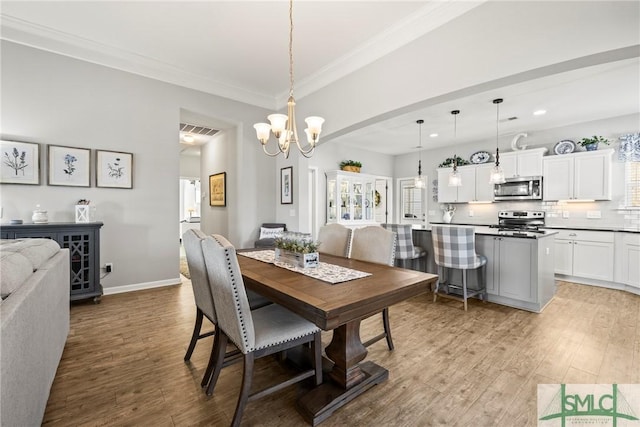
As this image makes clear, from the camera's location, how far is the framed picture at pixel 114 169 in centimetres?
351

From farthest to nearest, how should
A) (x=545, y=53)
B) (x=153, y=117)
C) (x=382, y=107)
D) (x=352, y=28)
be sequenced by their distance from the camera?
1. (x=153, y=117)
2. (x=382, y=107)
3. (x=352, y=28)
4. (x=545, y=53)

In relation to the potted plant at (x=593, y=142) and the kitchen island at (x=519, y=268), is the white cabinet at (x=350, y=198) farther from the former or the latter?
→ the potted plant at (x=593, y=142)

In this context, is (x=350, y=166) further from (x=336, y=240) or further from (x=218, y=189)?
(x=336, y=240)

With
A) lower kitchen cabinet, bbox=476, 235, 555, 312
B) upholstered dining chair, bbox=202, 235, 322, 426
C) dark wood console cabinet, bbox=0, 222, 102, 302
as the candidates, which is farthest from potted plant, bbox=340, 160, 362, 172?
upholstered dining chair, bbox=202, 235, 322, 426

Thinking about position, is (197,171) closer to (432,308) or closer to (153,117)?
(153,117)

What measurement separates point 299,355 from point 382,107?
270cm

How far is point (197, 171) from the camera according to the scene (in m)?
8.11

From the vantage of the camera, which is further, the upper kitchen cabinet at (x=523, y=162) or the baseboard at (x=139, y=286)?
the upper kitchen cabinet at (x=523, y=162)

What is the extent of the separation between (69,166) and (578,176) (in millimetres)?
7387

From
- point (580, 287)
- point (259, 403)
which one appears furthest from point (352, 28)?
point (580, 287)

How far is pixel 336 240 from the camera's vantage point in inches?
110

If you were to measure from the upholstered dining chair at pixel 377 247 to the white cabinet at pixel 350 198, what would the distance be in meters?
3.49

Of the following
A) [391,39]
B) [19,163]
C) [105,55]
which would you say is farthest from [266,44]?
[19,163]

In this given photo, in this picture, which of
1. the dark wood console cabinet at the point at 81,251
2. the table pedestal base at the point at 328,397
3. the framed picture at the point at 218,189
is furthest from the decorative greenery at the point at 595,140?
the dark wood console cabinet at the point at 81,251
